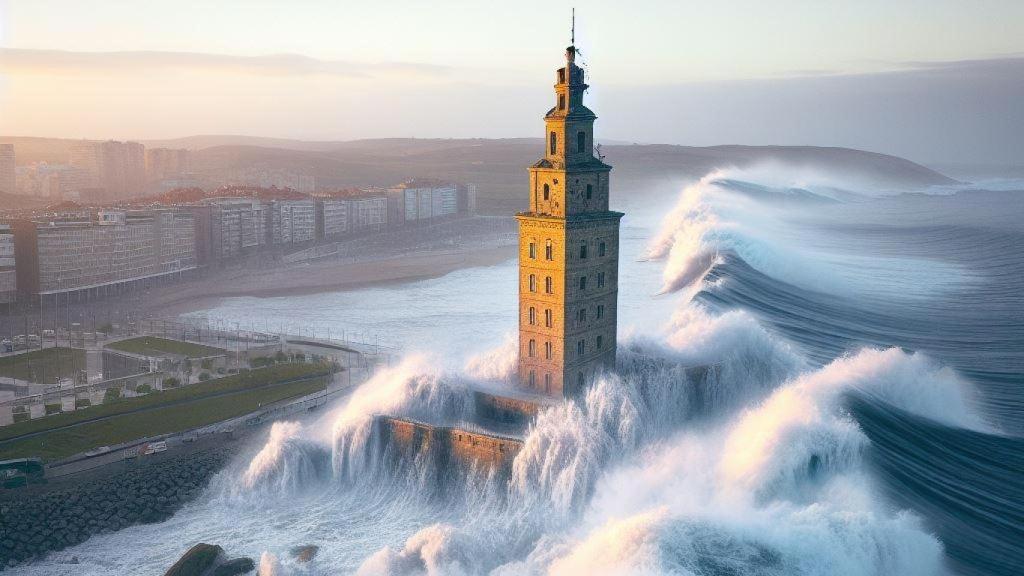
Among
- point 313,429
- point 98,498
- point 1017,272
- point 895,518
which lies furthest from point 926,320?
point 98,498

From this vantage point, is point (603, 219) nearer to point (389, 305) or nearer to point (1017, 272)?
point (389, 305)

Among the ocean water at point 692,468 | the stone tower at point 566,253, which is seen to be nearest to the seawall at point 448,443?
the ocean water at point 692,468

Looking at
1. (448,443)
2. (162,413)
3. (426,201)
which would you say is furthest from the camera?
(426,201)

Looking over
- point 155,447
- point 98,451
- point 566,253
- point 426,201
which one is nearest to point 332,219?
point 426,201

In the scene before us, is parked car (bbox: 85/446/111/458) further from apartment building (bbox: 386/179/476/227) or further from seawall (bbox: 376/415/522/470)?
apartment building (bbox: 386/179/476/227)

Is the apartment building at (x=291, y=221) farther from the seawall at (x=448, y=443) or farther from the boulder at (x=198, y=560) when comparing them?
the boulder at (x=198, y=560)

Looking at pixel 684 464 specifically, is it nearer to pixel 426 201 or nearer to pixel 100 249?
pixel 100 249
